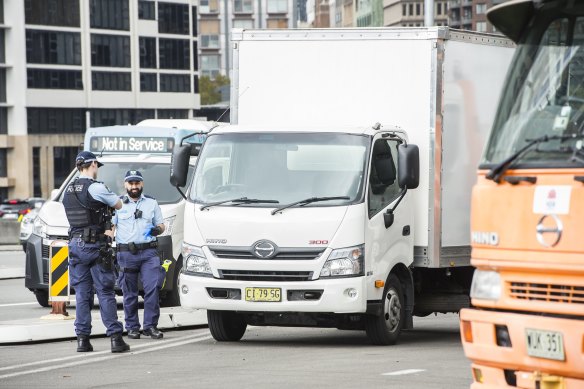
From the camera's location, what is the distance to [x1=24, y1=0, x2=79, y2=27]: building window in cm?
12038

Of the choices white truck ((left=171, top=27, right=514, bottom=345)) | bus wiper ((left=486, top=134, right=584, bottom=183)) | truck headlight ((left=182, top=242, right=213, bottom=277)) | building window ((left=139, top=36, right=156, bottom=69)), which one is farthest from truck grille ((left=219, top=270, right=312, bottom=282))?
building window ((left=139, top=36, right=156, bottom=69))

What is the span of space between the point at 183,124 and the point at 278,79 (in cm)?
1051

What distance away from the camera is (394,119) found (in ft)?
54.5

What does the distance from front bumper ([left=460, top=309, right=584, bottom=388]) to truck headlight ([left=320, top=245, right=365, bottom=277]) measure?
585 cm

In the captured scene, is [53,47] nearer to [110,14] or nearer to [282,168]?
[110,14]

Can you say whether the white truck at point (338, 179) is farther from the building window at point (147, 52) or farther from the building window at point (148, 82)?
the building window at point (147, 52)

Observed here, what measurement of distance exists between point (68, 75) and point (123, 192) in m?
103

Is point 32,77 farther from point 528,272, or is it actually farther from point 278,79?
point 528,272

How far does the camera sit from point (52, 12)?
399ft

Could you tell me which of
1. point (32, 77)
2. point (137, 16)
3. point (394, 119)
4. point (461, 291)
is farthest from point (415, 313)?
point (137, 16)

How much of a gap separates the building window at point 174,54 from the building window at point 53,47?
11.0m

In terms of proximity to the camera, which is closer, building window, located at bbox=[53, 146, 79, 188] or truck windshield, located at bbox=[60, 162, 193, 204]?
truck windshield, located at bbox=[60, 162, 193, 204]

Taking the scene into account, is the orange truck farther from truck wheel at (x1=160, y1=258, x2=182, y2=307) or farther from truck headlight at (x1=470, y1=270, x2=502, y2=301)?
truck wheel at (x1=160, y1=258, x2=182, y2=307)

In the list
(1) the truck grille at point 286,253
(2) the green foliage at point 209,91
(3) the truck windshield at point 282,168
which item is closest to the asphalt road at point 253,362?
(1) the truck grille at point 286,253
